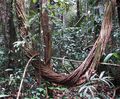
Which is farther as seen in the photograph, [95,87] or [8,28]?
[8,28]

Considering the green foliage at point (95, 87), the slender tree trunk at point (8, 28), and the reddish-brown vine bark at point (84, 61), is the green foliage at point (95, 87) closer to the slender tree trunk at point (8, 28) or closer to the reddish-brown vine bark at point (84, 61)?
the reddish-brown vine bark at point (84, 61)

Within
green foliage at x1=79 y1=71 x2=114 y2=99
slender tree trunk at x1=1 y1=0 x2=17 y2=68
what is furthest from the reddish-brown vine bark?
slender tree trunk at x1=1 y1=0 x2=17 y2=68

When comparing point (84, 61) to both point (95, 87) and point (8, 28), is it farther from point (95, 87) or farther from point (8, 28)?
point (8, 28)

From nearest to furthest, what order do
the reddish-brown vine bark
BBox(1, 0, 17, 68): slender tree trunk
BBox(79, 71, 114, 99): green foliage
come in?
BBox(79, 71, 114, 99): green foliage
the reddish-brown vine bark
BBox(1, 0, 17, 68): slender tree trunk

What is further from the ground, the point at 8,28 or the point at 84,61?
the point at 8,28

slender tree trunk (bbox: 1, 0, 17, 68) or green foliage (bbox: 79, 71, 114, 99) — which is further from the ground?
slender tree trunk (bbox: 1, 0, 17, 68)

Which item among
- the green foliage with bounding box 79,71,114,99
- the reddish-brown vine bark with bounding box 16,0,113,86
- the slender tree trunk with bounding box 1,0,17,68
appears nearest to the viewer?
the green foliage with bounding box 79,71,114,99

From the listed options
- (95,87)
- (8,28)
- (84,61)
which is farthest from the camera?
(8,28)

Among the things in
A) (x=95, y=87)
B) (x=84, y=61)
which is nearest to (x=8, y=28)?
(x=84, y=61)

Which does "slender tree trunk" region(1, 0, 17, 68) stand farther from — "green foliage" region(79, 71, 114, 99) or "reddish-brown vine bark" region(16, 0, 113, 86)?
"green foliage" region(79, 71, 114, 99)

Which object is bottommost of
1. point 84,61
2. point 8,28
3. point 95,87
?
point 95,87

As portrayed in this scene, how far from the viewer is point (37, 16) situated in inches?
120

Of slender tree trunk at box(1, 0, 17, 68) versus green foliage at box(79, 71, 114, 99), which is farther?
slender tree trunk at box(1, 0, 17, 68)

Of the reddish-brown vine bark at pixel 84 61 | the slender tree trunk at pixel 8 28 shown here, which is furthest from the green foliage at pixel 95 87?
the slender tree trunk at pixel 8 28
